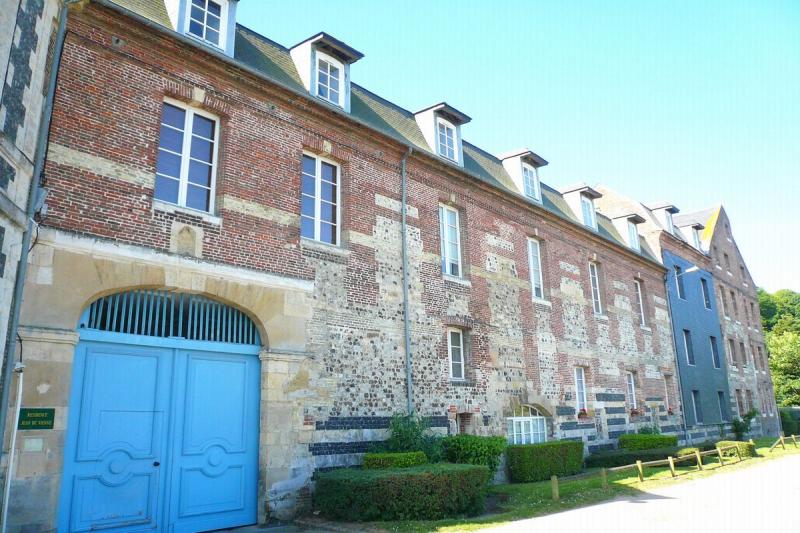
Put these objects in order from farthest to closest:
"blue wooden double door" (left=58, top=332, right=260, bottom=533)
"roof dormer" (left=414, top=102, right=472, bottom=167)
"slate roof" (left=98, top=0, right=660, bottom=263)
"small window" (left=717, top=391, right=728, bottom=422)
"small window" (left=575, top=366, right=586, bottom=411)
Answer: "small window" (left=717, top=391, right=728, bottom=422) → "small window" (left=575, top=366, right=586, bottom=411) → "roof dormer" (left=414, top=102, right=472, bottom=167) → "slate roof" (left=98, top=0, right=660, bottom=263) → "blue wooden double door" (left=58, top=332, right=260, bottom=533)

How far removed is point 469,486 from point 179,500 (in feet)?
13.8

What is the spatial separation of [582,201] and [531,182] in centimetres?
312

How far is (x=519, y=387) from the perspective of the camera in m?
14.0

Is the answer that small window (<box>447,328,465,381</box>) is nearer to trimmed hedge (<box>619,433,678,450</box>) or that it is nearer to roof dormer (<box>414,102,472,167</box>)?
roof dormer (<box>414,102,472,167</box>)

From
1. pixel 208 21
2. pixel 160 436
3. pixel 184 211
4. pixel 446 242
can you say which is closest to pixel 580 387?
pixel 446 242

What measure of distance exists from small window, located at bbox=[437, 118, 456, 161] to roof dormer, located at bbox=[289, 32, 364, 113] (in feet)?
10.1

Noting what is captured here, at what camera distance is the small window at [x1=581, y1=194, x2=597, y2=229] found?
63.0ft

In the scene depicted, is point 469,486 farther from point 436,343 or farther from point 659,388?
point 659,388

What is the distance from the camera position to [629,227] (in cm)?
2188

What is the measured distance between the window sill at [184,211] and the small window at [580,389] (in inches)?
441

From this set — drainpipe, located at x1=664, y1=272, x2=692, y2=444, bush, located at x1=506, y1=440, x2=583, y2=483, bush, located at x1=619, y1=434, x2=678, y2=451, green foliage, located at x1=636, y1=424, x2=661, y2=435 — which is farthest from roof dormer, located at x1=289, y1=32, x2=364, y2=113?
drainpipe, located at x1=664, y1=272, x2=692, y2=444

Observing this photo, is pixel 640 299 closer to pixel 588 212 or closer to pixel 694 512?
pixel 588 212

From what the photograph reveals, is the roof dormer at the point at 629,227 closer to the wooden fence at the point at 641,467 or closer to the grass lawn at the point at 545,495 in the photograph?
the wooden fence at the point at 641,467

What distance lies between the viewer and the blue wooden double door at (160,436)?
23.6 ft
